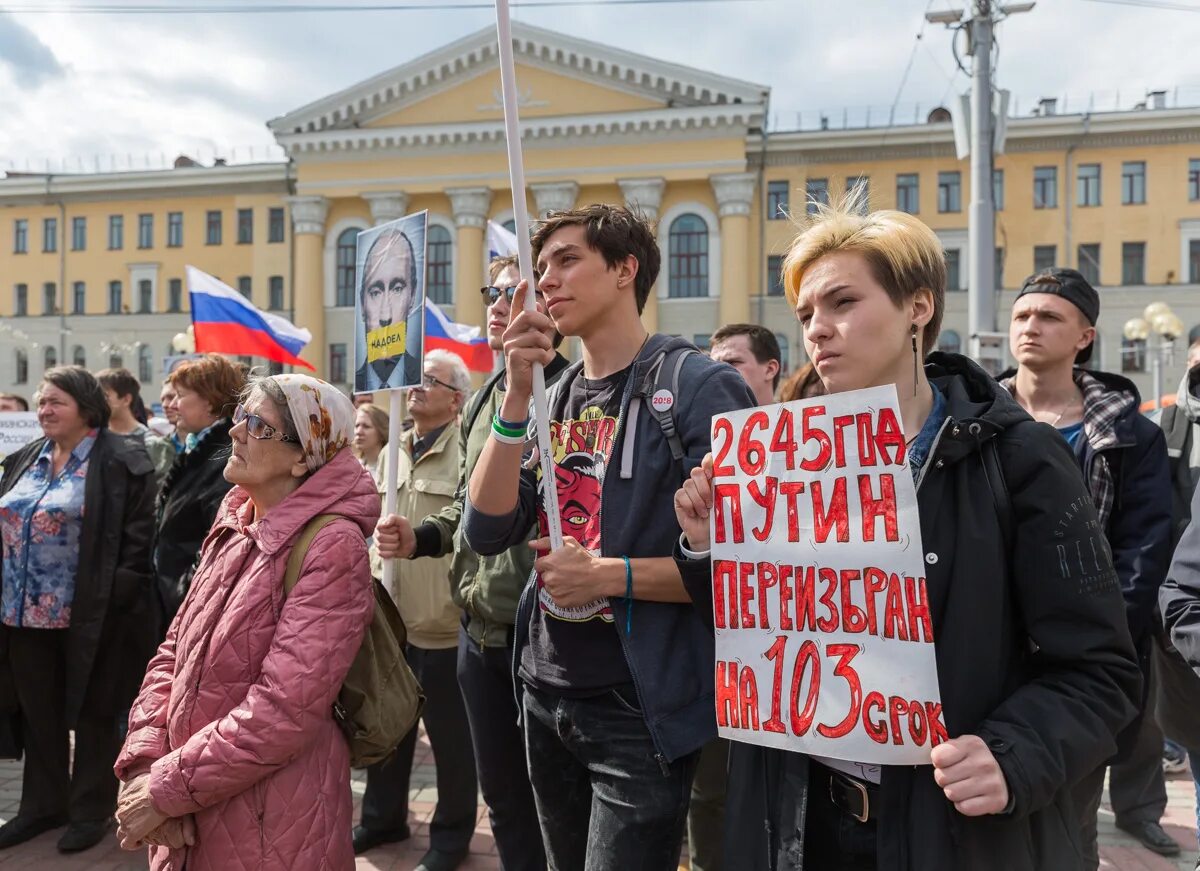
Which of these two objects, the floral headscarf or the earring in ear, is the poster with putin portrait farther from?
the earring in ear

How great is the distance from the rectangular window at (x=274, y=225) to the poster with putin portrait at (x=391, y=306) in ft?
144

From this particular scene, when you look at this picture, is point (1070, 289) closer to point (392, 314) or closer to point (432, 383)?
point (392, 314)

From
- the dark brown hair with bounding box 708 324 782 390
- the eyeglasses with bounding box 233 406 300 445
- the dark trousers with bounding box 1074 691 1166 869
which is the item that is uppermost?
the dark brown hair with bounding box 708 324 782 390

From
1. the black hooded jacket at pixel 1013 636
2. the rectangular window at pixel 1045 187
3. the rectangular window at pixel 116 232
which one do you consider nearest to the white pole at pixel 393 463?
the black hooded jacket at pixel 1013 636

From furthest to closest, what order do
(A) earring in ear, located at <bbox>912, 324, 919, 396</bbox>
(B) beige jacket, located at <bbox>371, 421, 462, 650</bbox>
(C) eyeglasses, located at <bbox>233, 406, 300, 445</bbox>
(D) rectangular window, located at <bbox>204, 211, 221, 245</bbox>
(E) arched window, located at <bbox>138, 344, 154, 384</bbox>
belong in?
1. (E) arched window, located at <bbox>138, 344, 154, 384</bbox>
2. (D) rectangular window, located at <bbox>204, 211, 221, 245</bbox>
3. (B) beige jacket, located at <bbox>371, 421, 462, 650</bbox>
4. (C) eyeglasses, located at <bbox>233, 406, 300, 445</bbox>
5. (A) earring in ear, located at <bbox>912, 324, 919, 396</bbox>

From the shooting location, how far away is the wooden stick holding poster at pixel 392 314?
11.6 ft

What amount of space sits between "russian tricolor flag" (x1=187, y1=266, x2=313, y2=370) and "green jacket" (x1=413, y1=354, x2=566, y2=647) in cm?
729

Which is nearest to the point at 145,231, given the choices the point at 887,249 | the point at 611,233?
the point at 611,233

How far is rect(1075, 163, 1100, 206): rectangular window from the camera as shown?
3731 centimetres

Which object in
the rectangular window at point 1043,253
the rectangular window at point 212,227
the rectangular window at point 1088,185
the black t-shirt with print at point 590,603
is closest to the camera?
the black t-shirt with print at point 590,603

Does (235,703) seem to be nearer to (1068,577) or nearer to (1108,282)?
(1068,577)

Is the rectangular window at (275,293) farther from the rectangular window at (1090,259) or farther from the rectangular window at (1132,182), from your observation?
the rectangular window at (1132,182)

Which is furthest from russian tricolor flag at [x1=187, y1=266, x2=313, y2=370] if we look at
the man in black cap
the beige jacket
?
the man in black cap

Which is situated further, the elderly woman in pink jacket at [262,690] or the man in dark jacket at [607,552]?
the elderly woman in pink jacket at [262,690]
